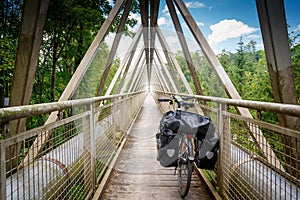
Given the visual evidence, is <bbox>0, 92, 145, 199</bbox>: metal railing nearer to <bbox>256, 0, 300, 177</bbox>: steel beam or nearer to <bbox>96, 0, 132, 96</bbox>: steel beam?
<bbox>256, 0, 300, 177</bbox>: steel beam

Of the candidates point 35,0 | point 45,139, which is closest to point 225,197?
point 45,139

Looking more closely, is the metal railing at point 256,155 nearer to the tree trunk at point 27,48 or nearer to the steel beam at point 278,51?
the steel beam at point 278,51

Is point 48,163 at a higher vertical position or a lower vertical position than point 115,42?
lower

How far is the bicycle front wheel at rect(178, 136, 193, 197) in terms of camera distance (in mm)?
1965

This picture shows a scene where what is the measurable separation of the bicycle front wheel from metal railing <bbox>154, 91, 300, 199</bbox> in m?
0.30

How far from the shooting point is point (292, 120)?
1575mm

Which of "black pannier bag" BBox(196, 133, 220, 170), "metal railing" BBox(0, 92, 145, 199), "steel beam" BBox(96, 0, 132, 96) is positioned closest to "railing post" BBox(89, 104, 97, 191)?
"metal railing" BBox(0, 92, 145, 199)

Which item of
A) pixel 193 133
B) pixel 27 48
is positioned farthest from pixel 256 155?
pixel 27 48

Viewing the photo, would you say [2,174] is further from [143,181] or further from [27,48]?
[143,181]

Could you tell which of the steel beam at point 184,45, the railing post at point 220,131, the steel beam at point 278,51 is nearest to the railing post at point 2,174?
the railing post at point 220,131

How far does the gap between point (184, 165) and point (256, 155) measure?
3.16 feet

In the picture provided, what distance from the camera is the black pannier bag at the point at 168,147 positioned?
6.33 ft

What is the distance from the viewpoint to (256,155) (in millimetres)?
1384

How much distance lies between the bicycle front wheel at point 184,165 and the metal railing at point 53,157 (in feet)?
3.00
